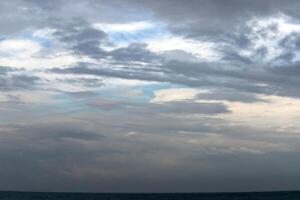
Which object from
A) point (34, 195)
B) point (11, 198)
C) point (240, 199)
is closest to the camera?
point (11, 198)

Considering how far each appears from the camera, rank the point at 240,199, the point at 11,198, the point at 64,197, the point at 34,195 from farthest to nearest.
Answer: the point at 64,197 < the point at 34,195 < the point at 240,199 < the point at 11,198

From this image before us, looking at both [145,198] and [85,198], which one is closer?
[85,198]

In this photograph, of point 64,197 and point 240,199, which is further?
point 64,197

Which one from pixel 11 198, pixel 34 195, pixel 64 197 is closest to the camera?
pixel 11 198

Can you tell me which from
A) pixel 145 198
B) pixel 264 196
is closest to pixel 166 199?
pixel 145 198

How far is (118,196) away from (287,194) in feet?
154

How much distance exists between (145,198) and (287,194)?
41.1 meters

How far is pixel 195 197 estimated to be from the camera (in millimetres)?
167500

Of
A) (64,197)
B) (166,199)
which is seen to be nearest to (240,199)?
(166,199)

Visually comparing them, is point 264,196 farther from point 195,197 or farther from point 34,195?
point 34,195

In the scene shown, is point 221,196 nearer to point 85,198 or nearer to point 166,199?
point 166,199

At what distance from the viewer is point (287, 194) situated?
15812cm

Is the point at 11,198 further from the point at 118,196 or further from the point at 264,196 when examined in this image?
the point at 264,196

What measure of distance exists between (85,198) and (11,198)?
31.1 m
